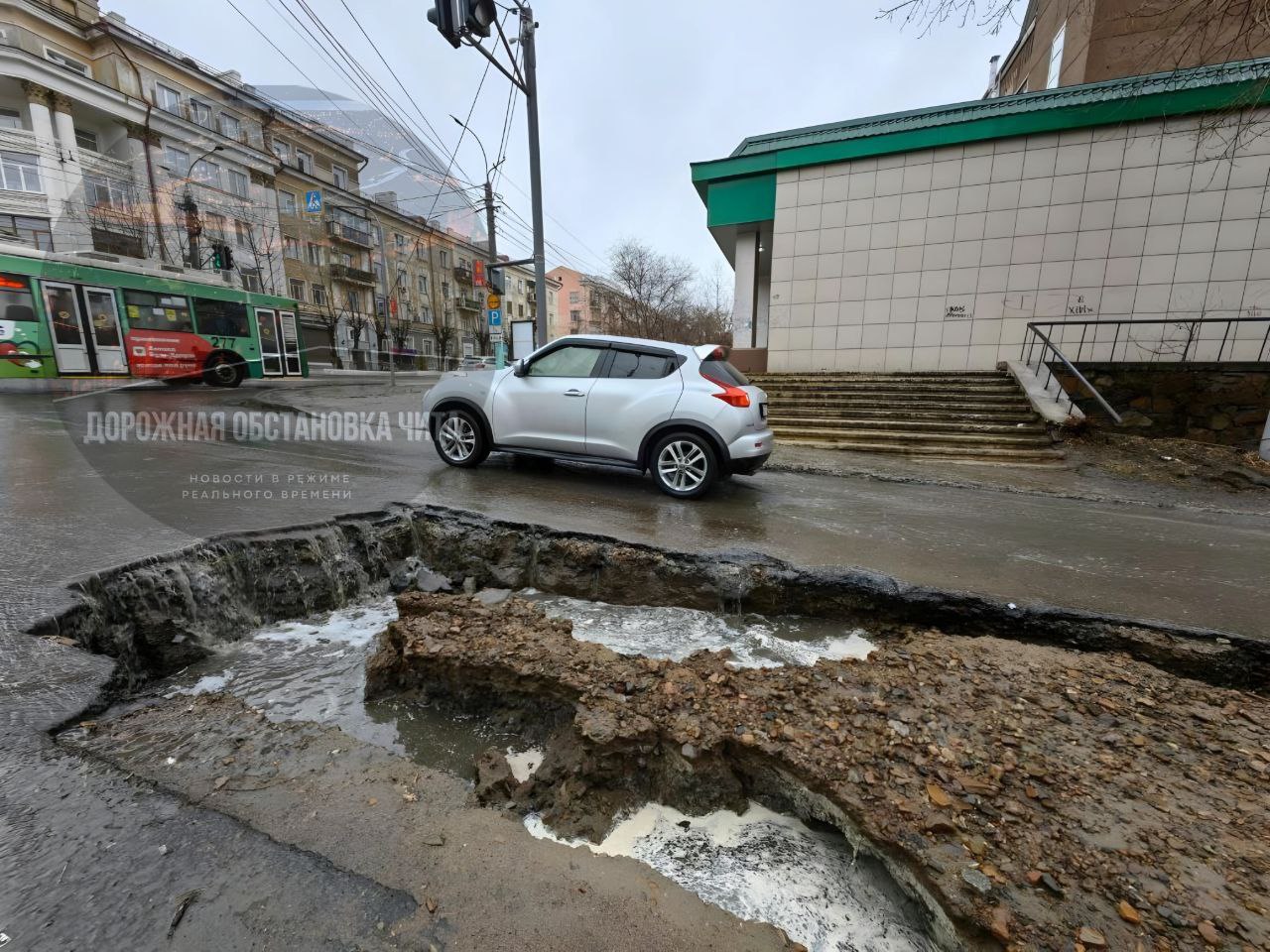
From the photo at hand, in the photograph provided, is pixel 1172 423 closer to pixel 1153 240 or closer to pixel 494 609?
pixel 1153 240

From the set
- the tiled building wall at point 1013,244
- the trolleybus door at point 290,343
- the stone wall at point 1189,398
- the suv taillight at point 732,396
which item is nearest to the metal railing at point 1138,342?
the tiled building wall at point 1013,244

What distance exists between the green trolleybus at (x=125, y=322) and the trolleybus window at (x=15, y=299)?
0.02 meters

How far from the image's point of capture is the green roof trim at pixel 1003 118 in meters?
10.0

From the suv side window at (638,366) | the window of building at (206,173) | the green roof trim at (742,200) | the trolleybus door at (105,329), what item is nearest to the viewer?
the suv side window at (638,366)

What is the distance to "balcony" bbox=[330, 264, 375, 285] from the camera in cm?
3625

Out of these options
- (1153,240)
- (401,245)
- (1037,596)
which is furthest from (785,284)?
(401,245)

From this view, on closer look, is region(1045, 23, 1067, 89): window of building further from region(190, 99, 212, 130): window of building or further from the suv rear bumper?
region(190, 99, 212, 130): window of building

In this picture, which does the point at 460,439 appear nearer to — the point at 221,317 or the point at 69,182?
the point at 221,317

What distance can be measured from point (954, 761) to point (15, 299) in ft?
62.3

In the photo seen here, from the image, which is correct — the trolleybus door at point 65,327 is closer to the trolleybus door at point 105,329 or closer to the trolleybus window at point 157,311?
the trolleybus door at point 105,329

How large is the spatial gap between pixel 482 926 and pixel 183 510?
4602 mm

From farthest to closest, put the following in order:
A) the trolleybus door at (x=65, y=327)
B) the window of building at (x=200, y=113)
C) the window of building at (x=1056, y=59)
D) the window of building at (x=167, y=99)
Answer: the window of building at (x=200, y=113), the window of building at (x=167, y=99), the window of building at (x=1056, y=59), the trolleybus door at (x=65, y=327)

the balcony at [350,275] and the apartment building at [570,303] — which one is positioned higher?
the apartment building at [570,303]

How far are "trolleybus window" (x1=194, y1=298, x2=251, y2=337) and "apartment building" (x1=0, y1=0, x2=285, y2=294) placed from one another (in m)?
4.79
